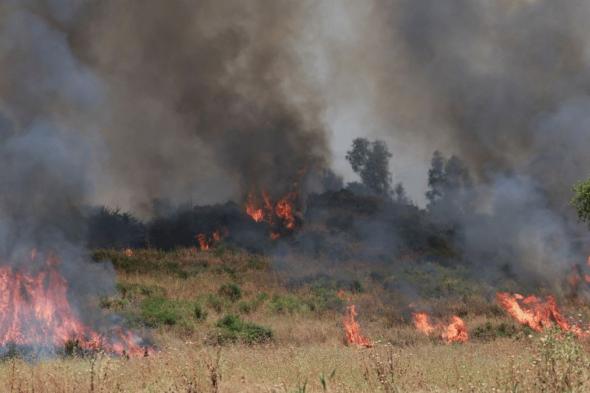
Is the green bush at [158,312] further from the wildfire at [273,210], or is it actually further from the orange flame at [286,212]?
the orange flame at [286,212]

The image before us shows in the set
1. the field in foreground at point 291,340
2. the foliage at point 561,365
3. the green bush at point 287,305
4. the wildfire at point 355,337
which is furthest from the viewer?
the green bush at point 287,305

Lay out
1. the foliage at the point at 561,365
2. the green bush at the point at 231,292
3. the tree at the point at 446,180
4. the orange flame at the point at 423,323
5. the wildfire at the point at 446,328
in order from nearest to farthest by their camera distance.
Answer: the foliage at the point at 561,365 → the wildfire at the point at 446,328 → the orange flame at the point at 423,323 → the green bush at the point at 231,292 → the tree at the point at 446,180

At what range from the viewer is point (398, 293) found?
86.8ft

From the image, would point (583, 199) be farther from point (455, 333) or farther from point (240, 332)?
point (240, 332)

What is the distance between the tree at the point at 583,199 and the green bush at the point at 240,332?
11.0m

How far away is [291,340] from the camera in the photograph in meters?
16.3

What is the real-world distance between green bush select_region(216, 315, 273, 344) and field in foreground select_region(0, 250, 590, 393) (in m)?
0.05

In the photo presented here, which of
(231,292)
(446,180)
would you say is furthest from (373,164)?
(231,292)

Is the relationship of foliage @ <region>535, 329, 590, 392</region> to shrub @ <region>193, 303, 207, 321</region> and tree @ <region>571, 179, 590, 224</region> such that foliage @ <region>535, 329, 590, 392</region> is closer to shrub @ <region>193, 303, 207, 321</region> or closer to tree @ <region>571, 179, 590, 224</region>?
tree @ <region>571, 179, 590, 224</region>

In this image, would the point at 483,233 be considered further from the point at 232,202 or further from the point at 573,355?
the point at 573,355

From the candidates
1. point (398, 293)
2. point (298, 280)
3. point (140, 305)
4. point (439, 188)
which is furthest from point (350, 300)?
point (439, 188)

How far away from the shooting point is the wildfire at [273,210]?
49219 mm

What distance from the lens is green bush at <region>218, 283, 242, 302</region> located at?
23.9 m

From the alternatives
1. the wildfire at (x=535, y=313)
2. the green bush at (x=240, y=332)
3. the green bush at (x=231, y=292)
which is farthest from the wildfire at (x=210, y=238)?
the wildfire at (x=535, y=313)
